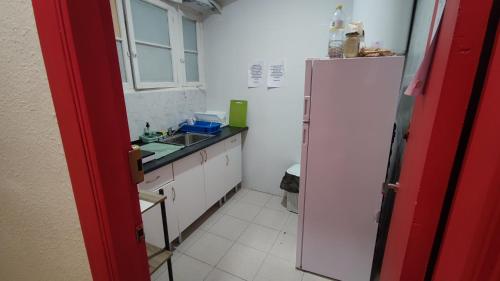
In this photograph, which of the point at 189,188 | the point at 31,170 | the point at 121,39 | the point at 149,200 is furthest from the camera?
the point at 189,188

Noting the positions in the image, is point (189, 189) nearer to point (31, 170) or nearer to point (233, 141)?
point (233, 141)

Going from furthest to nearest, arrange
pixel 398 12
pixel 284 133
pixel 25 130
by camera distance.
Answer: pixel 284 133, pixel 398 12, pixel 25 130

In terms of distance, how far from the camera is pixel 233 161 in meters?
2.67

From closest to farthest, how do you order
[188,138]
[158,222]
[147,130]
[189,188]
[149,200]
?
[149,200], [158,222], [189,188], [147,130], [188,138]

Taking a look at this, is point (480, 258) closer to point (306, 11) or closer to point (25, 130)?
point (25, 130)

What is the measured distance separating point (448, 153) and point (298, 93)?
206 cm

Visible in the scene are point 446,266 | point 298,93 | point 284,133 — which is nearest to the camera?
point 446,266

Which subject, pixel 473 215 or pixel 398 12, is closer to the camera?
pixel 473 215

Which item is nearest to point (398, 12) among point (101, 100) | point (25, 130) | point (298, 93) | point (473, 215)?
point (298, 93)

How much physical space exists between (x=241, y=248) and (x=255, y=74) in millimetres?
1827

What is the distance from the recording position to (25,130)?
1.98 ft

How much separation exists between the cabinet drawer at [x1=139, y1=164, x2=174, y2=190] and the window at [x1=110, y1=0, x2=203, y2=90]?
0.88 metres

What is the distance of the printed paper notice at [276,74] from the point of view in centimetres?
246

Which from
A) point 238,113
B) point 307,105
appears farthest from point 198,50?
point 307,105
